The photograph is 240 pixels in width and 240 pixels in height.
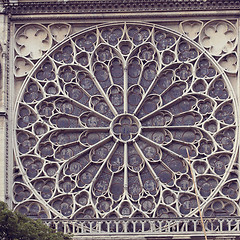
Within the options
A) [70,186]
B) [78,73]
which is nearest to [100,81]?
[78,73]

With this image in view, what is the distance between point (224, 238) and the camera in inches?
1715

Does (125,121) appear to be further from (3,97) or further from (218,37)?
(218,37)

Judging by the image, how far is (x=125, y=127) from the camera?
46.2 metres

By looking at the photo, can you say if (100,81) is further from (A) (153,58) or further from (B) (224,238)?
(B) (224,238)

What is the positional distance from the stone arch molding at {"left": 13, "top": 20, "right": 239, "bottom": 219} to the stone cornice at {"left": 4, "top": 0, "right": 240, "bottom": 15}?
526 millimetres

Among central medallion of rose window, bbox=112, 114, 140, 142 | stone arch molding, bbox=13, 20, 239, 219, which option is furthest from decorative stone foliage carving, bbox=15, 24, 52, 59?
central medallion of rose window, bbox=112, 114, 140, 142

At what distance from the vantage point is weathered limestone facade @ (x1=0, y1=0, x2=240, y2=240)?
44938mm

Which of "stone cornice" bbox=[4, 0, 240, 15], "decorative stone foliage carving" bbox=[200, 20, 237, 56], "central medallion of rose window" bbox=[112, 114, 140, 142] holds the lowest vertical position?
"central medallion of rose window" bbox=[112, 114, 140, 142]

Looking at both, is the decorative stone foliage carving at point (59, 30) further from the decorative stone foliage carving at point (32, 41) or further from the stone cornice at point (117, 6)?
the stone cornice at point (117, 6)

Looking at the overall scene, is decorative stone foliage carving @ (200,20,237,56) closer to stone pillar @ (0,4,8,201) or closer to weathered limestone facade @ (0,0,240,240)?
weathered limestone facade @ (0,0,240,240)

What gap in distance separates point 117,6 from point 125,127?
164 inches

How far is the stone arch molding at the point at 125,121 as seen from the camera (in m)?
45.2

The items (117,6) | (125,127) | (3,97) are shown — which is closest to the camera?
(3,97)

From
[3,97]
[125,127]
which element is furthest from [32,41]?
[125,127]
